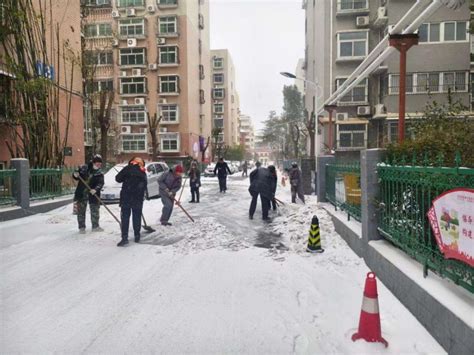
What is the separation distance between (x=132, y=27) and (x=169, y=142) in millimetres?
13650

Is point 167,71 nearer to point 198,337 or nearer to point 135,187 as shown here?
point 135,187

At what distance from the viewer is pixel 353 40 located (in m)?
28.3

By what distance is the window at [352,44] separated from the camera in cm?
2817

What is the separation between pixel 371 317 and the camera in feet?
10.7

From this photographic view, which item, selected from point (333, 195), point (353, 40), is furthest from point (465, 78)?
point (333, 195)

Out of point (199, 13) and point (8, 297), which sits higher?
point (199, 13)

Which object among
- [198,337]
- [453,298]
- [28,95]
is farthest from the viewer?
[28,95]

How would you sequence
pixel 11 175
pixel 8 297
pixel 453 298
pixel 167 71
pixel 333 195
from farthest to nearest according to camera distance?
1. pixel 167 71
2. pixel 11 175
3. pixel 333 195
4. pixel 8 297
5. pixel 453 298

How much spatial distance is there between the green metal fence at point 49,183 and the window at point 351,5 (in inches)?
948

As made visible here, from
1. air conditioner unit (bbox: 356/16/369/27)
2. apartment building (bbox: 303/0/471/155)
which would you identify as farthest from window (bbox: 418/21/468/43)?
air conditioner unit (bbox: 356/16/369/27)

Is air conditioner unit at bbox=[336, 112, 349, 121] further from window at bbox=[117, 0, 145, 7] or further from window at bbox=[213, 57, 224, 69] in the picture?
window at bbox=[213, 57, 224, 69]

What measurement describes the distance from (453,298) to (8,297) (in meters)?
4.70

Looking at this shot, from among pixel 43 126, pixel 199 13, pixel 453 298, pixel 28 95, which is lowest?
pixel 453 298

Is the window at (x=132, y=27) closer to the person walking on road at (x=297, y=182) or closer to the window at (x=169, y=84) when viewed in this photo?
the window at (x=169, y=84)
